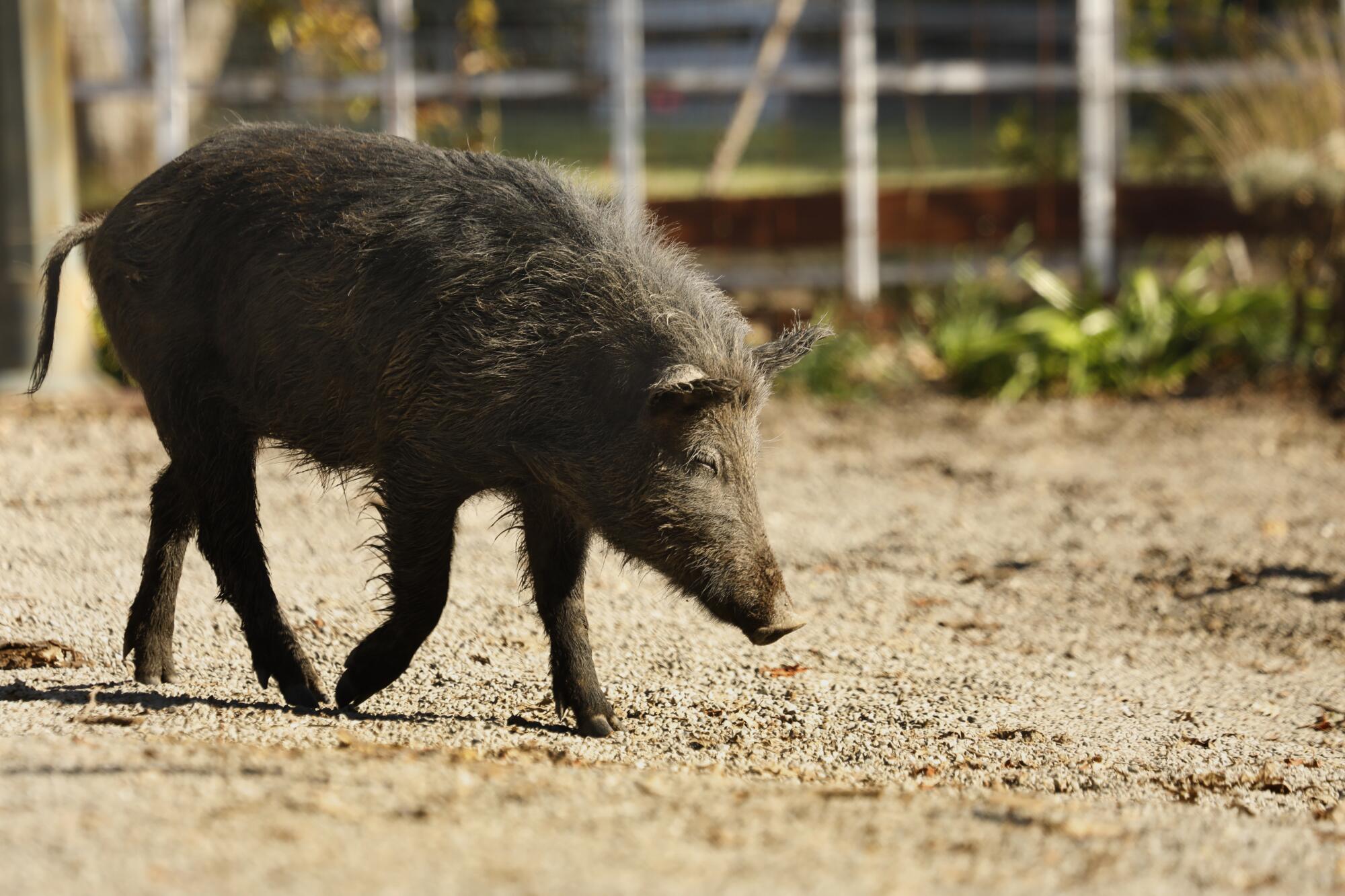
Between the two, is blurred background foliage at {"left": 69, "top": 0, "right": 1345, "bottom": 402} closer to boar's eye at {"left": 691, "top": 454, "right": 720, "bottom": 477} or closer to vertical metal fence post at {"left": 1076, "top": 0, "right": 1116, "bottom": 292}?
vertical metal fence post at {"left": 1076, "top": 0, "right": 1116, "bottom": 292}

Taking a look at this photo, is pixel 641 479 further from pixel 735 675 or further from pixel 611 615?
pixel 611 615

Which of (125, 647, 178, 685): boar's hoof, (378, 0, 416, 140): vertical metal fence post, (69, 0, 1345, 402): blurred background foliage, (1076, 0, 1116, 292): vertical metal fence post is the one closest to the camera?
(125, 647, 178, 685): boar's hoof

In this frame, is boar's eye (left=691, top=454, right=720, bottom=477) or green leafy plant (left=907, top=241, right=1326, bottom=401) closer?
boar's eye (left=691, top=454, right=720, bottom=477)

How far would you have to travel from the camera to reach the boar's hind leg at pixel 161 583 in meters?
4.82

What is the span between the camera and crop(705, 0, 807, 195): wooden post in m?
12.1

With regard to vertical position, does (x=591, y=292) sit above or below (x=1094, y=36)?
below

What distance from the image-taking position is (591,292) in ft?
14.5

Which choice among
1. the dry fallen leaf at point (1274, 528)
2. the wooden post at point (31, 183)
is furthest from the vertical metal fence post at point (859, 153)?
the wooden post at point (31, 183)

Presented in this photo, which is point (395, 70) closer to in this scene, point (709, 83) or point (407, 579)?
point (709, 83)

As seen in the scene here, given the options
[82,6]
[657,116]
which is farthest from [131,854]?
[657,116]

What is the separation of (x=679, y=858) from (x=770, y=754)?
1.47 meters

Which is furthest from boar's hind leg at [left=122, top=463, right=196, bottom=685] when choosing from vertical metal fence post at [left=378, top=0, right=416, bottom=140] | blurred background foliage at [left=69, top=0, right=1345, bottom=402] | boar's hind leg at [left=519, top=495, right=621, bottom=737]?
vertical metal fence post at [left=378, top=0, right=416, bottom=140]

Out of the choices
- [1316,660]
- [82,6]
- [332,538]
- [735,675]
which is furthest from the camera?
[82,6]

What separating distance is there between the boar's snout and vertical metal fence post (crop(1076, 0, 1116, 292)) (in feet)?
25.9
